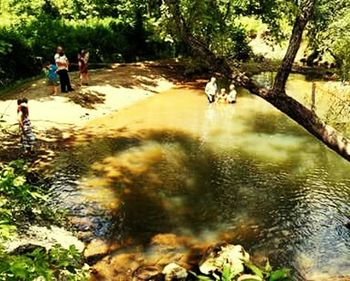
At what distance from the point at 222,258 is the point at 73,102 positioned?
1510 cm

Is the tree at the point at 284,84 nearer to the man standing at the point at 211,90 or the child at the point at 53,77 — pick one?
the child at the point at 53,77

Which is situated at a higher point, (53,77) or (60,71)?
(60,71)

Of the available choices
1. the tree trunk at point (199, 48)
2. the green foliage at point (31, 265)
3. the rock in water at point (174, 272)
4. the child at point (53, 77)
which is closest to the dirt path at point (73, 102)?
the child at point (53, 77)

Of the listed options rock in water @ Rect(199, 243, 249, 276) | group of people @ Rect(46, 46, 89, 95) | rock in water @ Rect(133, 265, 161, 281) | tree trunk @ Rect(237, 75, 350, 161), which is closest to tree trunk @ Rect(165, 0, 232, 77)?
tree trunk @ Rect(237, 75, 350, 161)

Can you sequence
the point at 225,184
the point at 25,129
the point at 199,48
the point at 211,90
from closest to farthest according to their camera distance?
the point at 199,48
the point at 225,184
the point at 25,129
the point at 211,90

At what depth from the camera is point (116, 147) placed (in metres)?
19.7

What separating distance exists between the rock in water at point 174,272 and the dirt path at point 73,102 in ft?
24.8

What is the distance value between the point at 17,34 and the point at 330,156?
17.5 m

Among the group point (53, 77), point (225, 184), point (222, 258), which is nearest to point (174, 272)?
point (222, 258)

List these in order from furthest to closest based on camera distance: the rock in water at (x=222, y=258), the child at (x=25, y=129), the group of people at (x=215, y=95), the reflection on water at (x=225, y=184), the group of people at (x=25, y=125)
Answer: the group of people at (x=215, y=95) → the child at (x=25, y=129) → the group of people at (x=25, y=125) → the reflection on water at (x=225, y=184) → the rock in water at (x=222, y=258)

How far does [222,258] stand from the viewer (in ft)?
36.0

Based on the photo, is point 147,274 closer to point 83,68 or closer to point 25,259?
point 25,259

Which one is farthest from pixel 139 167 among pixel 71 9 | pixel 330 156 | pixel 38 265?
pixel 71 9

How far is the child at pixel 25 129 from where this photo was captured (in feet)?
57.1
